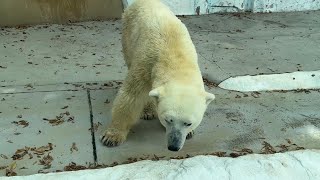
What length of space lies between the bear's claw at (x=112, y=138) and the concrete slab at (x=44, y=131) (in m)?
0.11

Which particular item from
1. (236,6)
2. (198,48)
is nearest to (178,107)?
(198,48)

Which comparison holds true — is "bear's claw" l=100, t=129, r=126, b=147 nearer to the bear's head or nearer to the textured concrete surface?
the textured concrete surface

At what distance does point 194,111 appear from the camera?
8.94 ft

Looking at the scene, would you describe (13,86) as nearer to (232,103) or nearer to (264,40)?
(232,103)

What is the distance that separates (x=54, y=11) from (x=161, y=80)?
13.0 feet

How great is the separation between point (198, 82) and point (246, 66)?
215 cm

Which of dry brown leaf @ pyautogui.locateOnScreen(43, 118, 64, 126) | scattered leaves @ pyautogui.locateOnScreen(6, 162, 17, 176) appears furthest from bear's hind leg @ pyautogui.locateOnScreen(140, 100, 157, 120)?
scattered leaves @ pyautogui.locateOnScreen(6, 162, 17, 176)

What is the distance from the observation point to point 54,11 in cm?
647

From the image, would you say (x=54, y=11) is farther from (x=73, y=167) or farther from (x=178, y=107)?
(x=178, y=107)

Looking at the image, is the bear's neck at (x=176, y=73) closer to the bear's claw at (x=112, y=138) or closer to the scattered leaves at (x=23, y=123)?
the bear's claw at (x=112, y=138)

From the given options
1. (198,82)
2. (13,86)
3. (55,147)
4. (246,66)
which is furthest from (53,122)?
(246,66)

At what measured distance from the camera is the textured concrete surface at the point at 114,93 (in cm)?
334

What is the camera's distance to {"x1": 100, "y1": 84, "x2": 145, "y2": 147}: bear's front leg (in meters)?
3.27

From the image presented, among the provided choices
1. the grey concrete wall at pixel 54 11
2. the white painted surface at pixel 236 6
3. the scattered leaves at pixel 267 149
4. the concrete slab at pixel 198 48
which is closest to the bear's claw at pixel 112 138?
the scattered leaves at pixel 267 149
